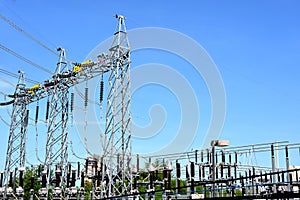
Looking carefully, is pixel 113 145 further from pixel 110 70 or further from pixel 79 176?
pixel 79 176

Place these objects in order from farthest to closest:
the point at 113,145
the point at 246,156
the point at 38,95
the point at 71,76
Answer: the point at 38,95
the point at 71,76
the point at 246,156
the point at 113,145

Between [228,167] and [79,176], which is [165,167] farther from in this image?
[79,176]

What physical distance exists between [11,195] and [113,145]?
10856 mm

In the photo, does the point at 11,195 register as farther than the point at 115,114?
Yes

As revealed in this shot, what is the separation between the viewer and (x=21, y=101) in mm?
28672

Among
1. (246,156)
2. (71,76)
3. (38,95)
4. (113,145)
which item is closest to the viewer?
(113,145)

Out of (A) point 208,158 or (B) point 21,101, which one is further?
(B) point 21,101

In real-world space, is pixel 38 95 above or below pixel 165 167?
above

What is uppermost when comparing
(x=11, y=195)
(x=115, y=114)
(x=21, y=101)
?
(x=21, y=101)

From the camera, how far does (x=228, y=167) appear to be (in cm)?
2141

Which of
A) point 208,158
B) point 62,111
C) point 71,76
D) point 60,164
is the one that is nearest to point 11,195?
point 60,164

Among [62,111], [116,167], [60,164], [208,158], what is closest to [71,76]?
[62,111]

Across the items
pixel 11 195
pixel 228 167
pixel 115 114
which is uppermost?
pixel 115 114

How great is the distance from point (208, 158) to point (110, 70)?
7124mm
